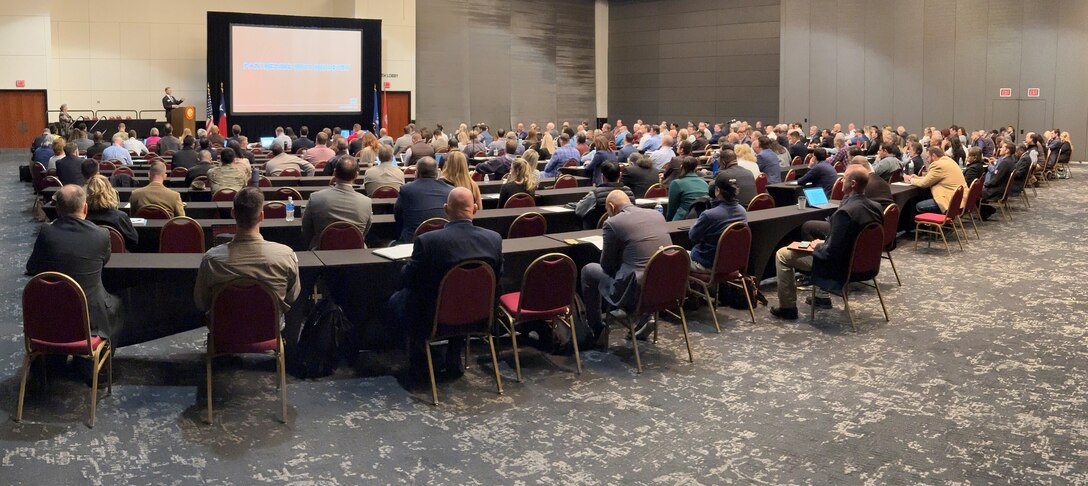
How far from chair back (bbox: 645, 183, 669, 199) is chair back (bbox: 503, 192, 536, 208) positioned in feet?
4.43

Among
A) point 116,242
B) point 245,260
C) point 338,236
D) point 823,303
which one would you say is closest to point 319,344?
point 245,260

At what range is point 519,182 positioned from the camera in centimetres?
891

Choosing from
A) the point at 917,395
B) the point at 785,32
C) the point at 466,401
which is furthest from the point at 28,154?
the point at 917,395

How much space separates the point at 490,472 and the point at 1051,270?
280 inches

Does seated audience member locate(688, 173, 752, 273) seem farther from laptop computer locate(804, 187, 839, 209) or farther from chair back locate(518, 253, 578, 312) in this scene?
laptop computer locate(804, 187, 839, 209)

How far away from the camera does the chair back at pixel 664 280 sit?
18.1ft

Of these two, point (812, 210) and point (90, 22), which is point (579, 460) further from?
point (90, 22)

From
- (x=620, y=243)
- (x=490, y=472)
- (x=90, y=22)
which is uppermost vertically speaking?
(x=90, y=22)

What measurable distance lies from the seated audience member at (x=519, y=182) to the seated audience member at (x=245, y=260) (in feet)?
14.2

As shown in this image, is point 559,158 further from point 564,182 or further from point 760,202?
point 760,202

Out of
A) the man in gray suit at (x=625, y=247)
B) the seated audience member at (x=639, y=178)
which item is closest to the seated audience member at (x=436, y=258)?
the man in gray suit at (x=625, y=247)

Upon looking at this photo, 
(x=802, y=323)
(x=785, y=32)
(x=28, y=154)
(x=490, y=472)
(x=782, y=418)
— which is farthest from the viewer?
(x=785, y=32)

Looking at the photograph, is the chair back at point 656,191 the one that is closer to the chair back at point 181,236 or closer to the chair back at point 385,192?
the chair back at point 385,192

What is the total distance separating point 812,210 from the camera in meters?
8.34
